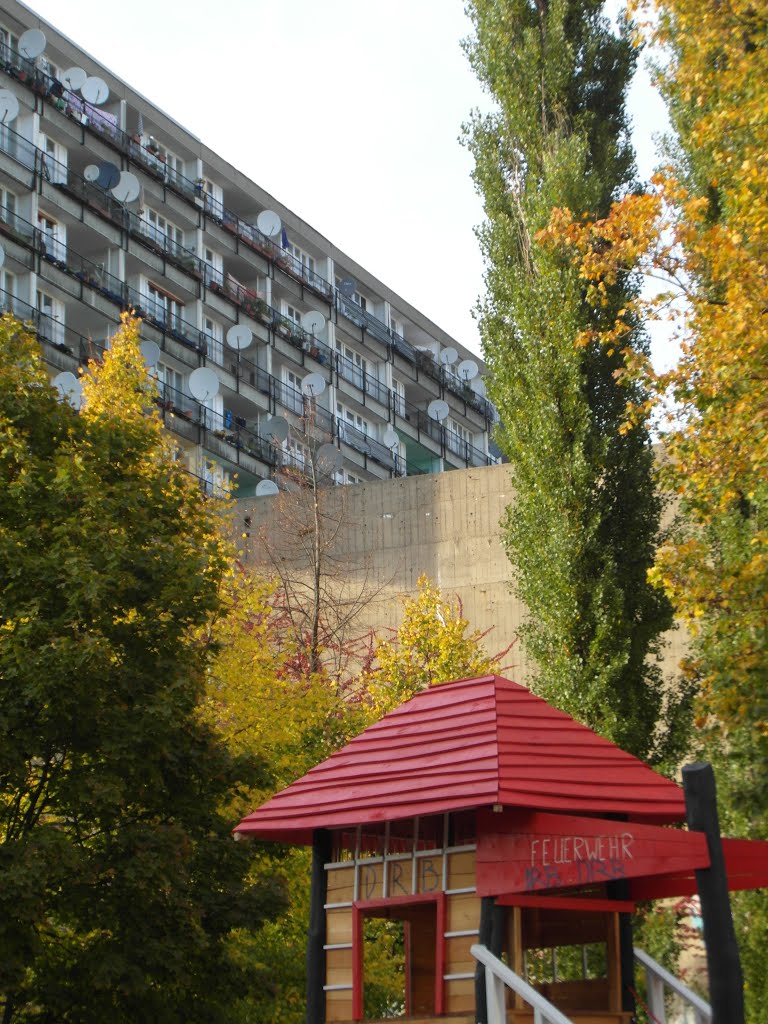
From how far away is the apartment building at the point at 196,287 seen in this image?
52094 millimetres

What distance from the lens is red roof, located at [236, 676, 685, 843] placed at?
11141mm

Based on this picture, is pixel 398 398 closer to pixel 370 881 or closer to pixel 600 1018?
pixel 370 881

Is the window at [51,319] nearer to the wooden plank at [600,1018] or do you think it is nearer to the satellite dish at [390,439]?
the satellite dish at [390,439]

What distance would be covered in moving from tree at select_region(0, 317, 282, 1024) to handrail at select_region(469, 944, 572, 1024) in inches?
259

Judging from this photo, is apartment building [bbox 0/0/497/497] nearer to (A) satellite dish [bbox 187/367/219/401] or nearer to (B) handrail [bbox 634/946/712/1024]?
Result: (A) satellite dish [bbox 187/367/219/401]

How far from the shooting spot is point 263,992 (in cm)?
1814

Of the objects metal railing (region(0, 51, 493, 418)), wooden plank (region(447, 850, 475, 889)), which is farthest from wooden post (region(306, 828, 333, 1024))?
metal railing (region(0, 51, 493, 418))

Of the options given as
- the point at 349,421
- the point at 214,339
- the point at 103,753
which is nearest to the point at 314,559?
the point at 103,753

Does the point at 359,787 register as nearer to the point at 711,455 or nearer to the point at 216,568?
the point at 711,455

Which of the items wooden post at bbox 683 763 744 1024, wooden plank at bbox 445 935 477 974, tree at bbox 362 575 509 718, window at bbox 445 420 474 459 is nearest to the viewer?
wooden post at bbox 683 763 744 1024

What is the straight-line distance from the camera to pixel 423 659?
3275 cm

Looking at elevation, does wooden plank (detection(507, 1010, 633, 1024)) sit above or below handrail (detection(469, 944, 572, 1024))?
below

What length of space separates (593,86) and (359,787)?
19.6 meters

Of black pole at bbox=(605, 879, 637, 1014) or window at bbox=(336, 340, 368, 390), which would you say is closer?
black pole at bbox=(605, 879, 637, 1014)
